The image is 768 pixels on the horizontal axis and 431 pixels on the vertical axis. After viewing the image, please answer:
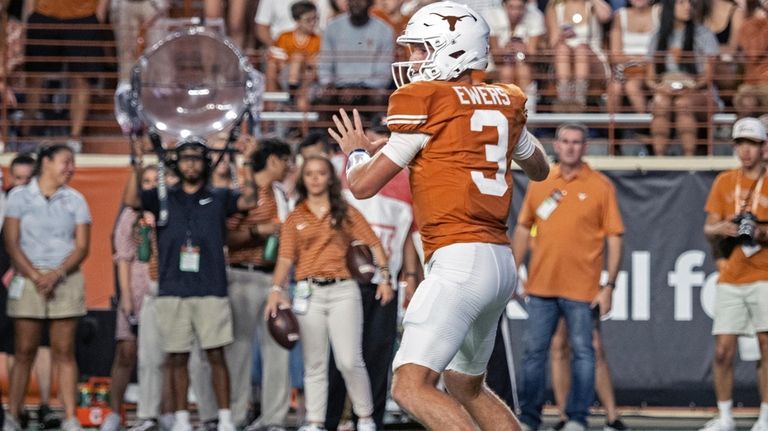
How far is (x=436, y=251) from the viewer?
623 cm

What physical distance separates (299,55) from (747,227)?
14.4ft

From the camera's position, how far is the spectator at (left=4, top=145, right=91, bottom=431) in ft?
33.8

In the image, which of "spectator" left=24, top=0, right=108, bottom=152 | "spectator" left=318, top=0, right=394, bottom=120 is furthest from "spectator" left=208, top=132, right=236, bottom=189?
"spectator" left=24, top=0, right=108, bottom=152

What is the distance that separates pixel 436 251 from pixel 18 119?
292 inches

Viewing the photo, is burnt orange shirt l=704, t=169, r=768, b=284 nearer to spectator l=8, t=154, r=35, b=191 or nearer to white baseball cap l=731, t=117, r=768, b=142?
white baseball cap l=731, t=117, r=768, b=142

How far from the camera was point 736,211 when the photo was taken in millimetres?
10180

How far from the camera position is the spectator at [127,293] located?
10.3 metres

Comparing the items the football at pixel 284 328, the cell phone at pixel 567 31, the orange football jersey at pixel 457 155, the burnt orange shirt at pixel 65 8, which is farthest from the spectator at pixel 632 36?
the orange football jersey at pixel 457 155

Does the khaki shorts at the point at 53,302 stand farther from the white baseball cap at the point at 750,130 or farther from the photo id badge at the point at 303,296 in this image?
the white baseball cap at the point at 750,130

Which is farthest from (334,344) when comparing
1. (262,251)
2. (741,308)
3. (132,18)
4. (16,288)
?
(132,18)

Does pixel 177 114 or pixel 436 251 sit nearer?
pixel 436 251

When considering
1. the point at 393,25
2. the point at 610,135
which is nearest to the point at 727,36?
the point at 610,135

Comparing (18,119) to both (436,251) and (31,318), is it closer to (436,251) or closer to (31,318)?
(31,318)

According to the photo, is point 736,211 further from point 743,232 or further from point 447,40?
point 447,40
